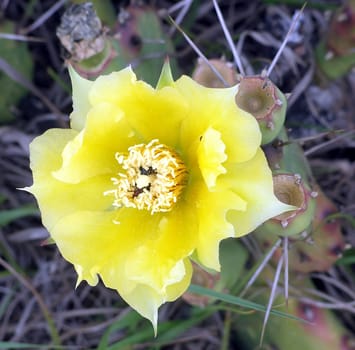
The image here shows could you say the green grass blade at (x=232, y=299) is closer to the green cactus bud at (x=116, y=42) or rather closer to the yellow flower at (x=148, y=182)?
the yellow flower at (x=148, y=182)

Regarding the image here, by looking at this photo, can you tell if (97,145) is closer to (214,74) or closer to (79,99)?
(79,99)

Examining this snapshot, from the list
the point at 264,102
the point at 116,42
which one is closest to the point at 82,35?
the point at 116,42

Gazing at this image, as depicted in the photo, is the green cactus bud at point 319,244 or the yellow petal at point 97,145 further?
the green cactus bud at point 319,244

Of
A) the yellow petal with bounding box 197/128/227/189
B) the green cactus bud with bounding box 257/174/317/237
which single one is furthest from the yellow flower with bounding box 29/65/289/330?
the green cactus bud with bounding box 257/174/317/237

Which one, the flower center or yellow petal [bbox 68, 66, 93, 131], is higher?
yellow petal [bbox 68, 66, 93, 131]

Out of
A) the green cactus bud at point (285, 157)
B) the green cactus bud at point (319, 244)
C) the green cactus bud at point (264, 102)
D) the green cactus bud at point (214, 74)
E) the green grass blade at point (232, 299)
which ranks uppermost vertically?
the green cactus bud at point (264, 102)

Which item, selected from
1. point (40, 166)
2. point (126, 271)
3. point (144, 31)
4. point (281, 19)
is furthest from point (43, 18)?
point (126, 271)

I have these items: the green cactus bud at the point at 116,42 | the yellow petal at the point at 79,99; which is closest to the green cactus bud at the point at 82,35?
the green cactus bud at the point at 116,42

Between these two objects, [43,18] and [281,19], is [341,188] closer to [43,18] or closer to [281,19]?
[281,19]

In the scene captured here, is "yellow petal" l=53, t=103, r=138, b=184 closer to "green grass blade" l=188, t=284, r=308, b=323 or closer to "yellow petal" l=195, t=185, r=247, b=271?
"yellow petal" l=195, t=185, r=247, b=271
